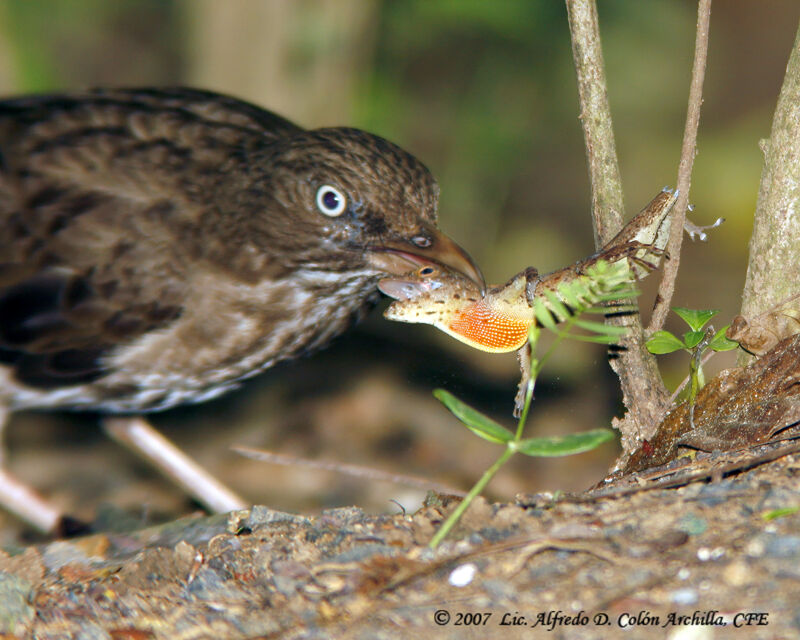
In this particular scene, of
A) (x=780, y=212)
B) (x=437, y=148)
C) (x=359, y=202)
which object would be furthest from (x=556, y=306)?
(x=437, y=148)

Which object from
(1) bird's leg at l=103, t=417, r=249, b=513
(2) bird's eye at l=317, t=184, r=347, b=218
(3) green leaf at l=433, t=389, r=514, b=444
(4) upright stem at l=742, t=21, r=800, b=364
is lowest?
(1) bird's leg at l=103, t=417, r=249, b=513

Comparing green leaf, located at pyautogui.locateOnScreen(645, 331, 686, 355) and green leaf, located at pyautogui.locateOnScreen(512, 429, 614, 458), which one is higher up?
green leaf, located at pyautogui.locateOnScreen(645, 331, 686, 355)

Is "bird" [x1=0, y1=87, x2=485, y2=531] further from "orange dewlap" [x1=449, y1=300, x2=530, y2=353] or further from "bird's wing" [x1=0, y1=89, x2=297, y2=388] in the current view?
"orange dewlap" [x1=449, y1=300, x2=530, y2=353]

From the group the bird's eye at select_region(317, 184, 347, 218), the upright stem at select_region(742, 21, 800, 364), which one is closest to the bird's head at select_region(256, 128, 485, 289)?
the bird's eye at select_region(317, 184, 347, 218)

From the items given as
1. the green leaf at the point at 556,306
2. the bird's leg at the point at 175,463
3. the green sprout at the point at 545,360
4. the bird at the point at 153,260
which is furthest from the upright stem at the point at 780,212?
the bird's leg at the point at 175,463

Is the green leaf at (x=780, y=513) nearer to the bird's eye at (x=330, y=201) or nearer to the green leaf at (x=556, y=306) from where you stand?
the green leaf at (x=556, y=306)
